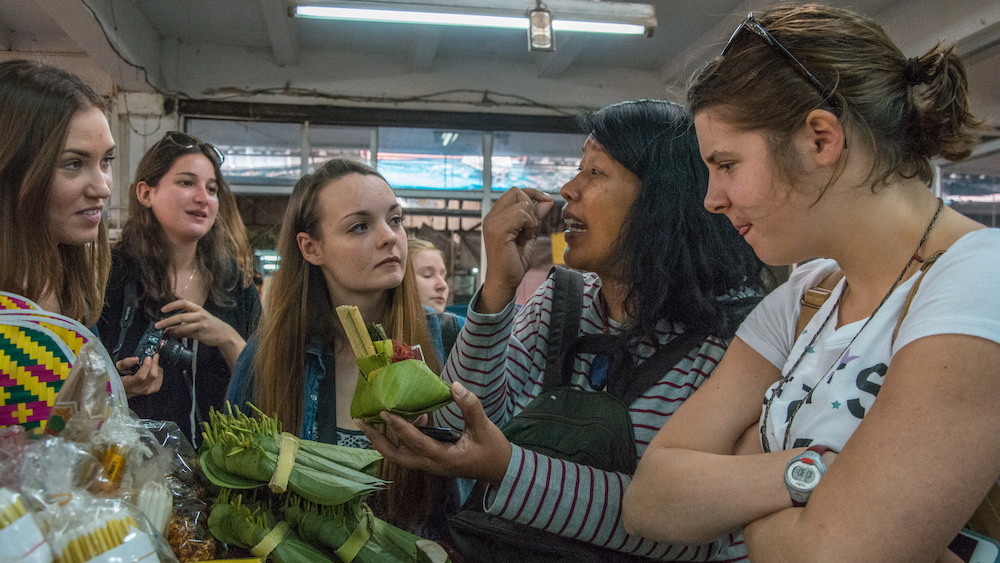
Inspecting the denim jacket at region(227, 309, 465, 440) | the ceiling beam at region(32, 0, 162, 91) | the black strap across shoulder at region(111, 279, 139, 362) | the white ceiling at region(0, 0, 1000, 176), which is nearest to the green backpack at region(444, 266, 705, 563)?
the denim jacket at region(227, 309, 465, 440)

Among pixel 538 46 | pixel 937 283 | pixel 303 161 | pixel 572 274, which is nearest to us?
pixel 937 283

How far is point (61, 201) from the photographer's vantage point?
4.51ft

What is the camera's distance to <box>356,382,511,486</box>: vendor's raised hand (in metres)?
1.09

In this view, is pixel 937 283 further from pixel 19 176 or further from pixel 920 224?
pixel 19 176

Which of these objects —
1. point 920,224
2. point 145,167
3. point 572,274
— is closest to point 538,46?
point 145,167

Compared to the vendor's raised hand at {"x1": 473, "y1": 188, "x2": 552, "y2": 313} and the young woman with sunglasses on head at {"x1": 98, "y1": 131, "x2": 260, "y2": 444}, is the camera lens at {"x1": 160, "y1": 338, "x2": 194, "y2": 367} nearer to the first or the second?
the young woman with sunglasses on head at {"x1": 98, "y1": 131, "x2": 260, "y2": 444}

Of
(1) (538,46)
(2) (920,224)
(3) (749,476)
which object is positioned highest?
(1) (538,46)

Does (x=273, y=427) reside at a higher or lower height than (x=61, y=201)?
lower

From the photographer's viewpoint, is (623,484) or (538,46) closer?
(623,484)

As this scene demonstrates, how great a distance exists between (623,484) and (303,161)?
19.0 ft

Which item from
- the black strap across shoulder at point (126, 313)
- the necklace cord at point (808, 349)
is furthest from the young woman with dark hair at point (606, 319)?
the black strap across shoulder at point (126, 313)

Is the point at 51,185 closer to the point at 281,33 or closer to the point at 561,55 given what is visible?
the point at 281,33

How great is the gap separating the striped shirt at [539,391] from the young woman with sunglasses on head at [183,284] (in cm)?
122

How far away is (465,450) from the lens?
1108 mm
